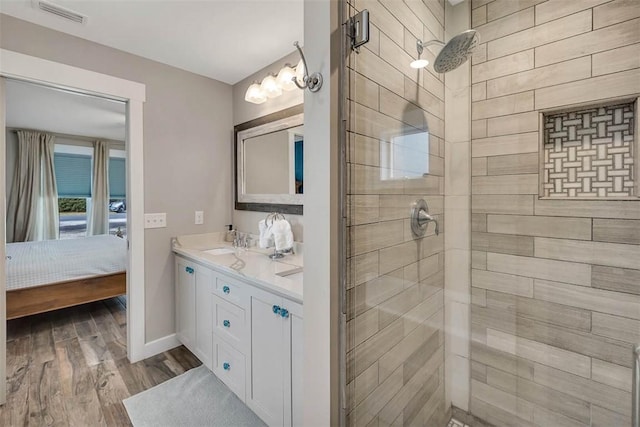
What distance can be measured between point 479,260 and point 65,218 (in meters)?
6.41

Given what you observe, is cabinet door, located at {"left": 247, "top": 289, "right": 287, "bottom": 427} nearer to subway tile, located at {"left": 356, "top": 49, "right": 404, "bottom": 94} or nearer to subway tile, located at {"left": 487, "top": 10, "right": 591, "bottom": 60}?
subway tile, located at {"left": 356, "top": 49, "right": 404, "bottom": 94}

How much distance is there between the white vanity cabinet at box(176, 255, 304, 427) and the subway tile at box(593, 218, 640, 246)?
4.15 feet

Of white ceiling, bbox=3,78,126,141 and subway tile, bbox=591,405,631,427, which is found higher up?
white ceiling, bbox=3,78,126,141

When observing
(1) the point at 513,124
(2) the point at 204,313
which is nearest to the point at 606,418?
(1) the point at 513,124

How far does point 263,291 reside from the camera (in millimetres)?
1516

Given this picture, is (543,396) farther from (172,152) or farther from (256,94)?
(172,152)

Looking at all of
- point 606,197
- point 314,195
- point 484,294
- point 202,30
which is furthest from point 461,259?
point 202,30

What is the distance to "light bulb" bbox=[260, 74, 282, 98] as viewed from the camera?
2.18m

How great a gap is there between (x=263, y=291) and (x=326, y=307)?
0.65 metres

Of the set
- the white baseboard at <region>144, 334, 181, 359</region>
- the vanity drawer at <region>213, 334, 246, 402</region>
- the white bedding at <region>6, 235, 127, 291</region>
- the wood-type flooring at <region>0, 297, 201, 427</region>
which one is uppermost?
the white bedding at <region>6, 235, 127, 291</region>

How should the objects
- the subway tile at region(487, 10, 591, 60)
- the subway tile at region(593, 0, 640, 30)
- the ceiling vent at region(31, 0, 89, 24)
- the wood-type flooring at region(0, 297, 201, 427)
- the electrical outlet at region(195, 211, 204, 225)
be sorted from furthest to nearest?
the electrical outlet at region(195, 211, 204, 225)
the wood-type flooring at region(0, 297, 201, 427)
the ceiling vent at region(31, 0, 89, 24)
the subway tile at region(487, 10, 591, 60)
the subway tile at region(593, 0, 640, 30)

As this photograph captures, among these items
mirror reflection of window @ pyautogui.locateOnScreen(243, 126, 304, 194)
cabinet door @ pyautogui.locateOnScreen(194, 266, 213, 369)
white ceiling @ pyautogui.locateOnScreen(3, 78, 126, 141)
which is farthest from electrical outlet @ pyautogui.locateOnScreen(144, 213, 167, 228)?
white ceiling @ pyautogui.locateOnScreen(3, 78, 126, 141)

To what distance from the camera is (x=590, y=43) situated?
1156 mm

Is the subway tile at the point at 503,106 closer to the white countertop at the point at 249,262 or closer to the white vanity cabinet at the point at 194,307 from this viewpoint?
the white countertop at the point at 249,262
